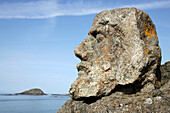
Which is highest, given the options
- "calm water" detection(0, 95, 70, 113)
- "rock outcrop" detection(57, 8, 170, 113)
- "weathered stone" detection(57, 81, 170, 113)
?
"rock outcrop" detection(57, 8, 170, 113)

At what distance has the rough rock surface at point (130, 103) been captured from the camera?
7.52 m

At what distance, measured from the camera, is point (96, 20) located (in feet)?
36.0

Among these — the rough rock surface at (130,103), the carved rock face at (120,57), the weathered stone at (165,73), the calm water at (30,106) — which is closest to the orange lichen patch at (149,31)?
the carved rock face at (120,57)

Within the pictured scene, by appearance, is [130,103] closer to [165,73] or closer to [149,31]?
[165,73]

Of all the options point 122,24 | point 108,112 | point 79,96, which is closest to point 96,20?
point 122,24

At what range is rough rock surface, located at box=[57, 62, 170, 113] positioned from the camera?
752cm

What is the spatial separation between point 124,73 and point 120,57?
2.79ft

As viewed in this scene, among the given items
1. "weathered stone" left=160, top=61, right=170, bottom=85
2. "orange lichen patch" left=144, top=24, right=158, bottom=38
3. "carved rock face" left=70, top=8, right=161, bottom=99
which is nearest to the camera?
"carved rock face" left=70, top=8, right=161, bottom=99

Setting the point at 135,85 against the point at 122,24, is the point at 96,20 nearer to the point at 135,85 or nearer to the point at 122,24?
the point at 122,24


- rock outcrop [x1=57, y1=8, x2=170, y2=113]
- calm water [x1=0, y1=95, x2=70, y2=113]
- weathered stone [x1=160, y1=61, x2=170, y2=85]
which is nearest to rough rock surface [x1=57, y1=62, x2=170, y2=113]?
rock outcrop [x1=57, y1=8, x2=170, y2=113]

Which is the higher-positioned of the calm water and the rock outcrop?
the rock outcrop

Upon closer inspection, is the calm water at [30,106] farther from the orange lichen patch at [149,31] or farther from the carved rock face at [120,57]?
the orange lichen patch at [149,31]

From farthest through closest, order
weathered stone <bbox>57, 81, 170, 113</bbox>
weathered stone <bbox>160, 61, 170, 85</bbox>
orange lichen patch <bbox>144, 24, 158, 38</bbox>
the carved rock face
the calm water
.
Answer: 1. the calm water
2. weathered stone <bbox>160, 61, 170, 85</bbox>
3. orange lichen patch <bbox>144, 24, 158, 38</bbox>
4. the carved rock face
5. weathered stone <bbox>57, 81, 170, 113</bbox>

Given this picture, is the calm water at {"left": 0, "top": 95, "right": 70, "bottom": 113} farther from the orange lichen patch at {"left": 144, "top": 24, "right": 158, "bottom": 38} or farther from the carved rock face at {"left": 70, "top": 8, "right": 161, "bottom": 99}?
the orange lichen patch at {"left": 144, "top": 24, "right": 158, "bottom": 38}
